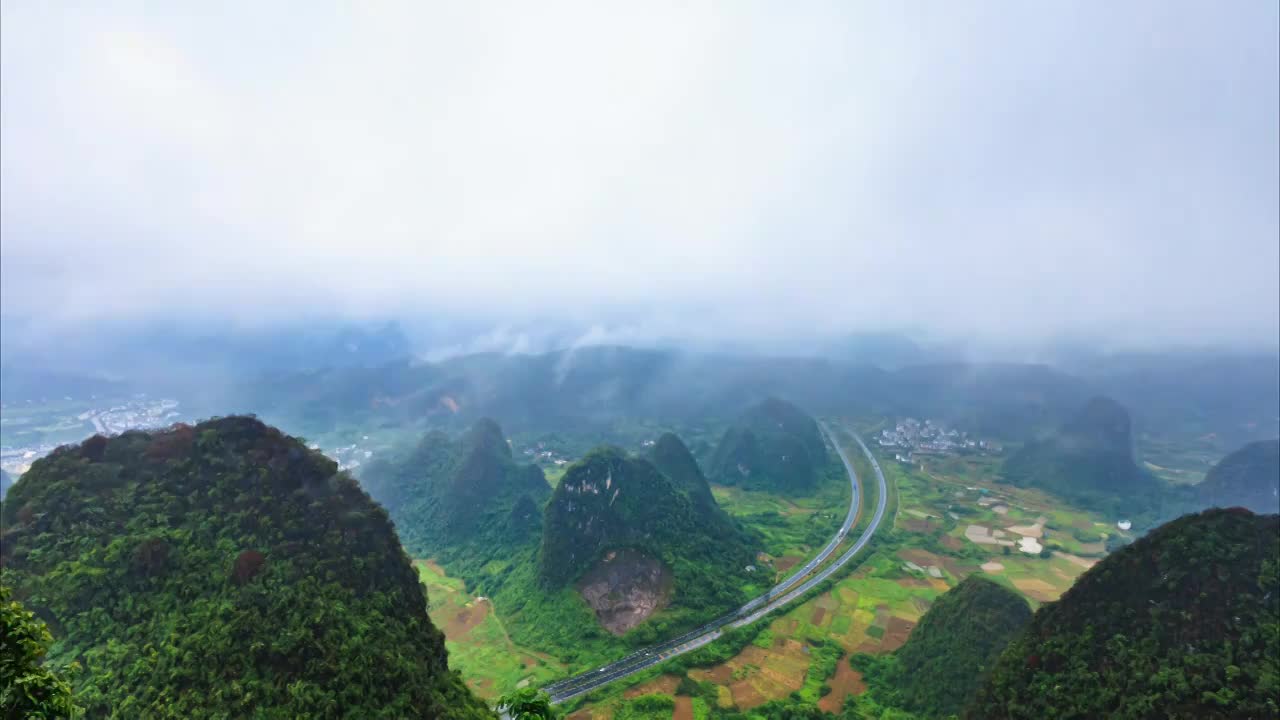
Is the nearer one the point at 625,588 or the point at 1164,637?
the point at 1164,637

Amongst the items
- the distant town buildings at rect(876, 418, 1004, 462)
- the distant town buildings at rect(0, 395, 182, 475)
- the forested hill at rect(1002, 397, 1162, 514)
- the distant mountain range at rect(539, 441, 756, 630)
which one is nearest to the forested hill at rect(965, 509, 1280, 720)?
the distant mountain range at rect(539, 441, 756, 630)

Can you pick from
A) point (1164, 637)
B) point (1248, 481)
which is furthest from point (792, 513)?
point (1248, 481)

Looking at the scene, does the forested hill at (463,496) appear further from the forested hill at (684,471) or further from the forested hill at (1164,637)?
the forested hill at (1164,637)

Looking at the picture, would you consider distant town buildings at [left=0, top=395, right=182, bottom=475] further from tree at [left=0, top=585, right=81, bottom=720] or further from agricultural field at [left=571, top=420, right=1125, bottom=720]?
tree at [left=0, top=585, right=81, bottom=720]

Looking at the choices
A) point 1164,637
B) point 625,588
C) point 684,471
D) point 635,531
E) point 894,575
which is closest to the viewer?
point 1164,637

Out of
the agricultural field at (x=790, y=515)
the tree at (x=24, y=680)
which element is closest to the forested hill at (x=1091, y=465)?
the agricultural field at (x=790, y=515)

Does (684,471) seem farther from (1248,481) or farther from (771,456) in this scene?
(1248,481)
